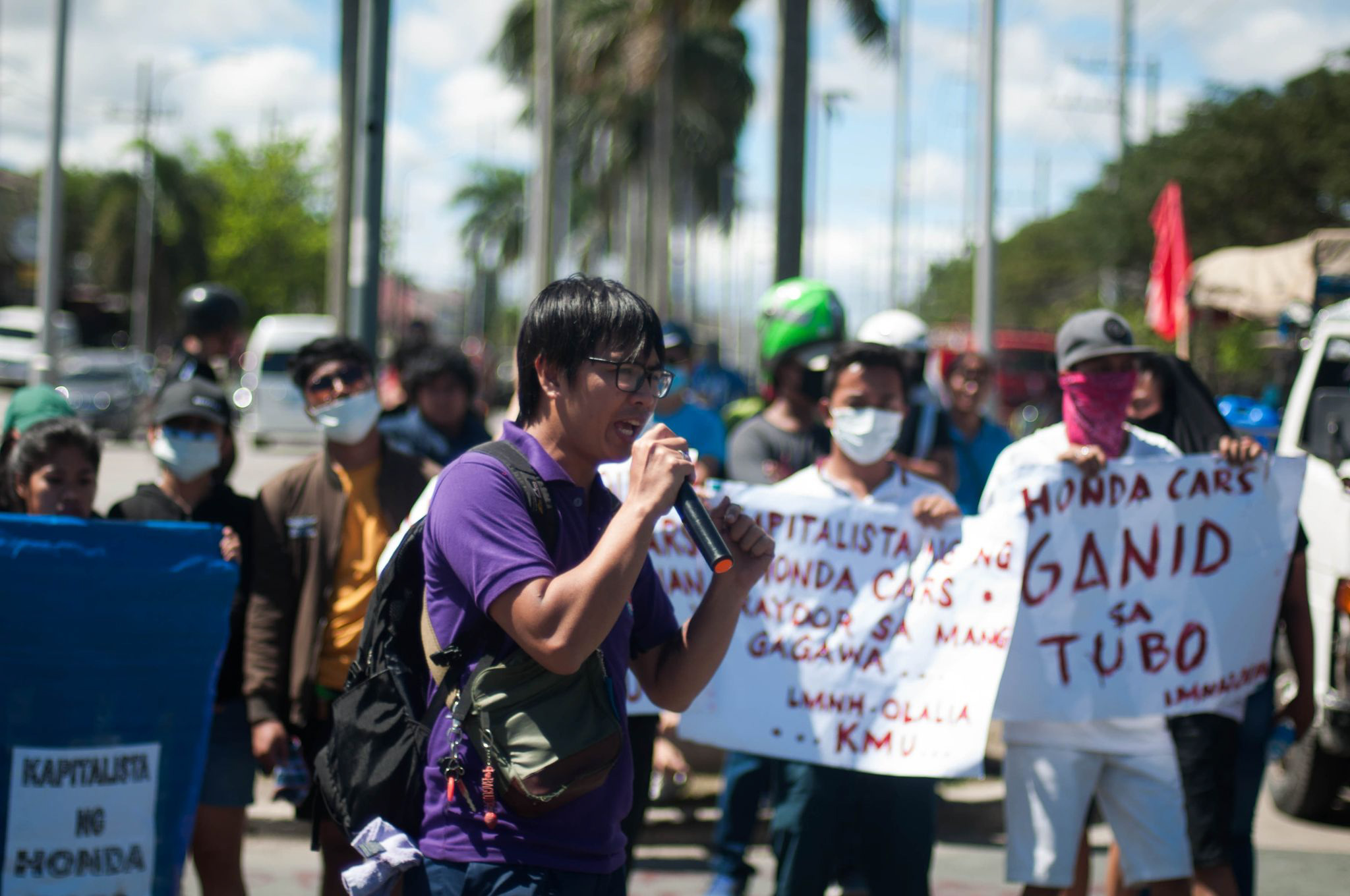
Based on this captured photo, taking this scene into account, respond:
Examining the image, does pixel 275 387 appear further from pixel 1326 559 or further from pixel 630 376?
pixel 630 376

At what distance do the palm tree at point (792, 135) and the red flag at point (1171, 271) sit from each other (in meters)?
4.82

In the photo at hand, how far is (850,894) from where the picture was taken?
191 inches

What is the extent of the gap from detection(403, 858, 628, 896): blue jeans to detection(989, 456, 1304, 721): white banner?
192 centimetres

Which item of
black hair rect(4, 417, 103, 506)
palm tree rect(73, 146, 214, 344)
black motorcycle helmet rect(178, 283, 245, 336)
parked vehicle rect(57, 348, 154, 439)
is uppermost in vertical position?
palm tree rect(73, 146, 214, 344)

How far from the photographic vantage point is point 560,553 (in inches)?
97.1

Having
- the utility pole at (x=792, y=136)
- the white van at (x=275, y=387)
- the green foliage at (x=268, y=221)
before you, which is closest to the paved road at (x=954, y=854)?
the utility pole at (x=792, y=136)

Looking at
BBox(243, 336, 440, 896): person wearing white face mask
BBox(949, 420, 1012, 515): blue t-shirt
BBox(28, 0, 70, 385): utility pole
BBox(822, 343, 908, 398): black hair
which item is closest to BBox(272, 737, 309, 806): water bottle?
BBox(243, 336, 440, 896): person wearing white face mask

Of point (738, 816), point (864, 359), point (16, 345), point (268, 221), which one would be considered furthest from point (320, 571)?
point (268, 221)

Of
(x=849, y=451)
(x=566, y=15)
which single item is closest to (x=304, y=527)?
(x=849, y=451)

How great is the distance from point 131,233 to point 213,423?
207 feet

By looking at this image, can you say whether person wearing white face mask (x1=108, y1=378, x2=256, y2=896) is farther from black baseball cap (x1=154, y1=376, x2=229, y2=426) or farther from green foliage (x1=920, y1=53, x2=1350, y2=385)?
green foliage (x1=920, y1=53, x2=1350, y2=385)

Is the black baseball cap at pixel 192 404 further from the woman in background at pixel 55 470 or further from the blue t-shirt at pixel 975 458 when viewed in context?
the blue t-shirt at pixel 975 458

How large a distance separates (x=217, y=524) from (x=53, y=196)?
1051cm

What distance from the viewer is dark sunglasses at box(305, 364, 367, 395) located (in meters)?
4.25
